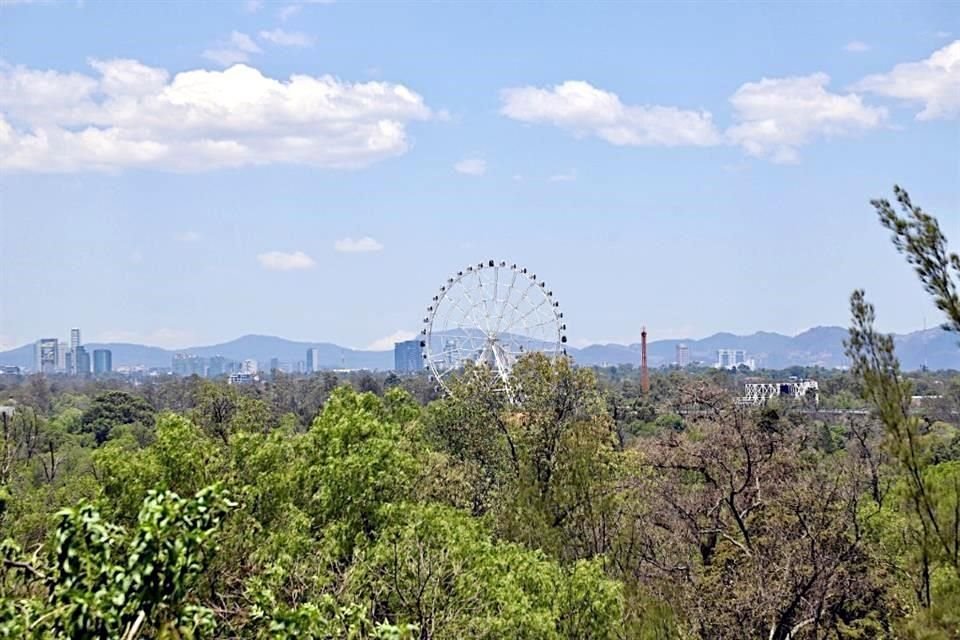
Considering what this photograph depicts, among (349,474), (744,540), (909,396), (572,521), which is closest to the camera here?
(909,396)

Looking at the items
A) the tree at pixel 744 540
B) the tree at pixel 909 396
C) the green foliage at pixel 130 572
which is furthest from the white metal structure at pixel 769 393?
the green foliage at pixel 130 572

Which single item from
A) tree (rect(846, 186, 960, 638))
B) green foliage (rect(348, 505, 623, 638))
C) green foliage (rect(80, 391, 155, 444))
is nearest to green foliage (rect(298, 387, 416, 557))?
green foliage (rect(348, 505, 623, 638))

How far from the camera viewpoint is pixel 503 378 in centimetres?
2755

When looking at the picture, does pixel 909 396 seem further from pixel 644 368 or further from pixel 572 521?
pixel 644 368

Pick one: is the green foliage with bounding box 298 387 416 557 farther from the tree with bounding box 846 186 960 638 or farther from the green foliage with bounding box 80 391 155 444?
the green foliage with bounding box 80 391 155 444

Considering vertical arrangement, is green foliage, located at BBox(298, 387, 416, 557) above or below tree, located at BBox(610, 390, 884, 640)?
above

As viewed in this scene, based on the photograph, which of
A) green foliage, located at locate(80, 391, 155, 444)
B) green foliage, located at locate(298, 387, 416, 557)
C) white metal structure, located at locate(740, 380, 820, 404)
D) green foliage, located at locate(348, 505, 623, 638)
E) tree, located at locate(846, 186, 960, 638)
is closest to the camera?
tree, located at locate(846, 186, 960, 638)

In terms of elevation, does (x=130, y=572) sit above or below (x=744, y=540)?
above

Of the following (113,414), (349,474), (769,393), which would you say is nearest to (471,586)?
(349,474)

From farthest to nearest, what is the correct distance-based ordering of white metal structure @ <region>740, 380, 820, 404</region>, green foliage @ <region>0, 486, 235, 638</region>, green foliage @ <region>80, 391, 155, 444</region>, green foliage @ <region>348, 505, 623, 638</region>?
green foliage @ <region>80, 391, 155, 444</region>, white metal structure @ <region>740, 380, 820, 404</region>, green foliage @ <region>348, 505, 623, 638</region>, green foliage @ <region>0, 486, 235, 638</region>

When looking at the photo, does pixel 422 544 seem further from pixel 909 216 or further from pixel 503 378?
pixel 503 378

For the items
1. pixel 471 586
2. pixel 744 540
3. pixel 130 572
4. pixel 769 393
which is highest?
pixel 130 572

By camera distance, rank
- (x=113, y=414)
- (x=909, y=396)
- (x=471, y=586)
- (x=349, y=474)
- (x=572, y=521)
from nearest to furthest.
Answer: (x=909, y=396)
(x=471, y=586)
(x=349, y=474)
(x=572, y=521)
(x=113, y=414)

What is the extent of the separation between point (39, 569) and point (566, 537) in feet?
47.0
